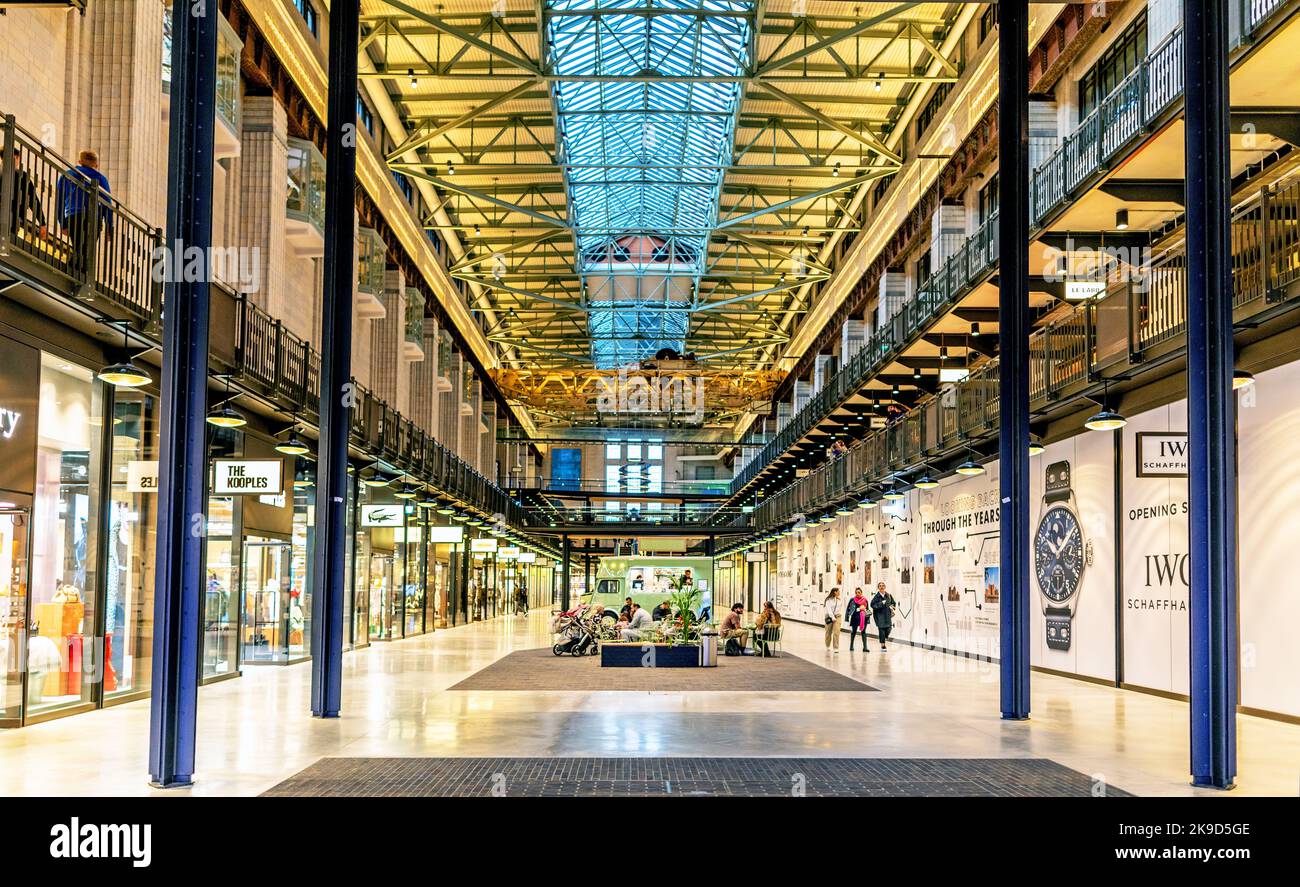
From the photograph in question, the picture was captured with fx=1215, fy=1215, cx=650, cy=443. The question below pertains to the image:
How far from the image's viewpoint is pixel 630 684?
2014 centimetres

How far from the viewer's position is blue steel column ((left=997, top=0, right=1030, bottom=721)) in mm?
15156

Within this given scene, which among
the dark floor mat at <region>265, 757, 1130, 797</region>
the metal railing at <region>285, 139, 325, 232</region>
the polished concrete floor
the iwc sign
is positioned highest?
the metal railing at <region>285, 139, 325, 232</region>

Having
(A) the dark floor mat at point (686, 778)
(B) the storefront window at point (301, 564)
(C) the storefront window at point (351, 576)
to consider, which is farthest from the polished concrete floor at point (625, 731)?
(C) the storefront window at point (351, 576)

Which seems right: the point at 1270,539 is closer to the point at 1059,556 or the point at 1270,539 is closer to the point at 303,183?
the point at 1059,556

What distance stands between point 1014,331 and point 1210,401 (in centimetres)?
541

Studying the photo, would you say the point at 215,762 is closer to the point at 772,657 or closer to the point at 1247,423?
the point at 1247,423

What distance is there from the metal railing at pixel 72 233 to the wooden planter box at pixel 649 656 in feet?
40.7

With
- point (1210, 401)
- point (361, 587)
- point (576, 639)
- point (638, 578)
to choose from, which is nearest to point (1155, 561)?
point (1210, 401)

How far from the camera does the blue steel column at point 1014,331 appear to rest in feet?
49.7

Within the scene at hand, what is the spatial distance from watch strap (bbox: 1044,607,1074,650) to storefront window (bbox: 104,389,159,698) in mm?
15513

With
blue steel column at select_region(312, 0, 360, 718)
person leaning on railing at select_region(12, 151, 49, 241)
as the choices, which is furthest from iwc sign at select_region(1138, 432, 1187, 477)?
person leaning on railing at select_region(12, 151, 49, 241)

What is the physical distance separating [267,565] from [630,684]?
7.68 m

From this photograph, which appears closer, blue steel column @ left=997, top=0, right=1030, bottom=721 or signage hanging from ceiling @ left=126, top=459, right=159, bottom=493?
blue steel column @ left=997, top=0, right=1030, bottom=721

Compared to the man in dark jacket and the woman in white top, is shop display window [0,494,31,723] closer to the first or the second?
the woman in white top
